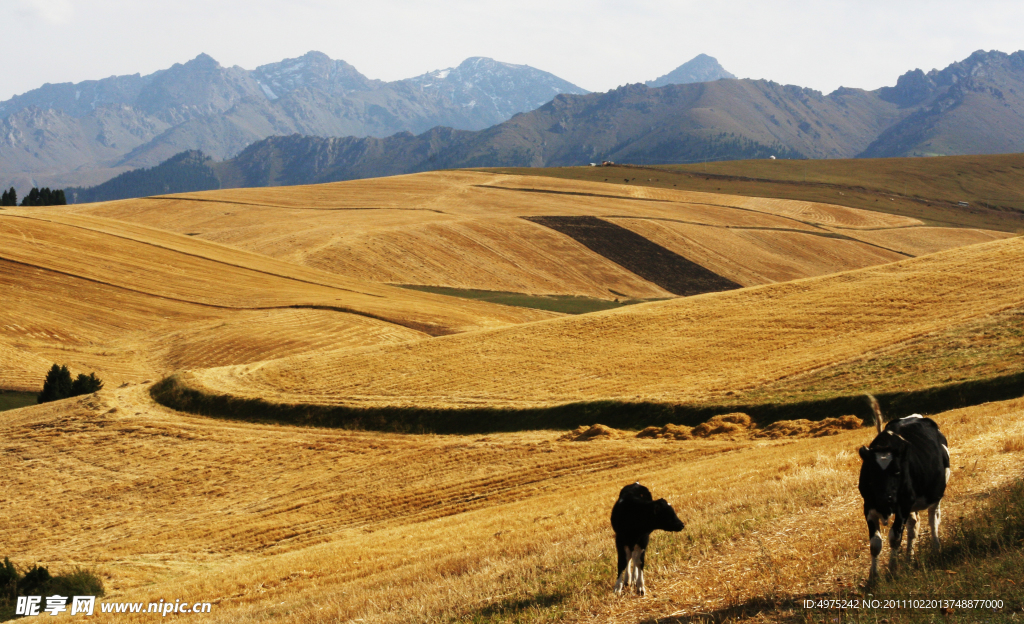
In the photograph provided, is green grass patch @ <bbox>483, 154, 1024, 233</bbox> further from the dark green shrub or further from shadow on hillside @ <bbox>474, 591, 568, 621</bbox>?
shadow on hillside @ <bbox>474, 591, 568, 621</bbox>

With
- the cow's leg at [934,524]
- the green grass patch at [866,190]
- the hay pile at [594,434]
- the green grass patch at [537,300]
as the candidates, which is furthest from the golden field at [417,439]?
the green grass patch at [866,190]

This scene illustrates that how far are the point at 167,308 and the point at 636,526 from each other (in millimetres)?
68426

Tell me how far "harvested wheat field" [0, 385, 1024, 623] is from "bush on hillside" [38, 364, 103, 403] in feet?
19.9

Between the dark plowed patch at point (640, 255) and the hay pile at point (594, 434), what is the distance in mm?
68342

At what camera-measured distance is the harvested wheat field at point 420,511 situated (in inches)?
444

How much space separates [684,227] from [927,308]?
81249 mm

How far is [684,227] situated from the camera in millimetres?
124062

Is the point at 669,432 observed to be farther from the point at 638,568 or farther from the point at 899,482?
the point at 899,482

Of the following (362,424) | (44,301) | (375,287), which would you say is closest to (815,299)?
(362,424)

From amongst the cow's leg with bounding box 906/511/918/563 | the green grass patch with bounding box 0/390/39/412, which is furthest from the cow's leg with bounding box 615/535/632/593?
the green grass patch with bounding box 0/390/39/412

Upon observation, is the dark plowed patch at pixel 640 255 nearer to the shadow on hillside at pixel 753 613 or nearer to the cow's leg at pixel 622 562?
the cow's leg at pixel 622 562

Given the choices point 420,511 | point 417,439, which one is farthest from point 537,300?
point 420,511

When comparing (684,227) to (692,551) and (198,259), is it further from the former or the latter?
(692,551)

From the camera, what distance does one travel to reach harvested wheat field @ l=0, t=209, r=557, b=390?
59.6 metres
